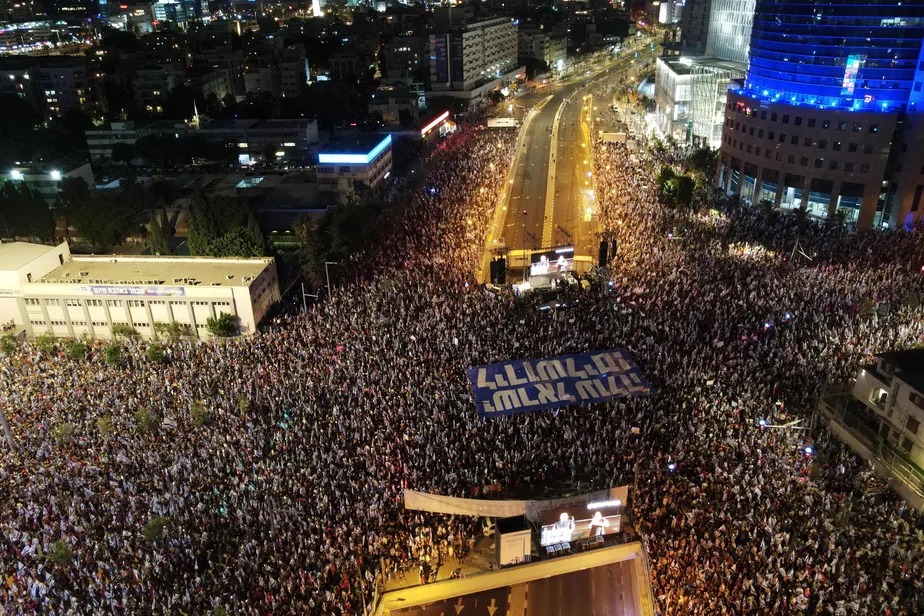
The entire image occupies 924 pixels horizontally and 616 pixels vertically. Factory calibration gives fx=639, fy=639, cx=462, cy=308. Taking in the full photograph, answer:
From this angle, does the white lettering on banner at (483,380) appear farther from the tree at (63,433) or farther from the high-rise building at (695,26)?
the high-rise building at (695,26)

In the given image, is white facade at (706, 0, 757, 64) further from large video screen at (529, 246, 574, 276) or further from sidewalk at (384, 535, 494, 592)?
sidewalk at (384, 535, 494, 592)

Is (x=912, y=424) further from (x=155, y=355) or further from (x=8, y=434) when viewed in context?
(x=8, y=434)

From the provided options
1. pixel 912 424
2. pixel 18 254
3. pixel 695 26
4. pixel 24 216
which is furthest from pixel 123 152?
pixel 695 26

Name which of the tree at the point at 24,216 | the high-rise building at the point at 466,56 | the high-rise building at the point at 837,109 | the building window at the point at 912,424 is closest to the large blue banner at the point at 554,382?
the building window at the point at 912,424

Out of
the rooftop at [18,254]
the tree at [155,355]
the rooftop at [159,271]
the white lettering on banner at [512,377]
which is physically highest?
the rooftop at [18,254]

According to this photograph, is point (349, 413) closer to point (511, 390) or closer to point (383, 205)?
point (511, 390)
